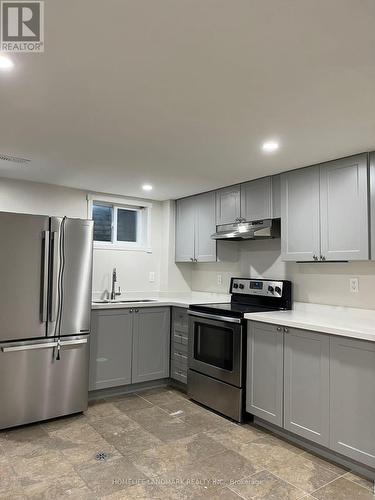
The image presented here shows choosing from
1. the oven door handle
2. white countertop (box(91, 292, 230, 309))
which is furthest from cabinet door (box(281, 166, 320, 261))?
white countertop (box(91, 292, 230, 309))

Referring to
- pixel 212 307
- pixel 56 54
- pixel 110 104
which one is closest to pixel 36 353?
pixel 212 307

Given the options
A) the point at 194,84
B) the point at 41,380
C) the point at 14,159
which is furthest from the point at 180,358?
the point at 194,84

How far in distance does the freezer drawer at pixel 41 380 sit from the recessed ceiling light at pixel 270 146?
225cm

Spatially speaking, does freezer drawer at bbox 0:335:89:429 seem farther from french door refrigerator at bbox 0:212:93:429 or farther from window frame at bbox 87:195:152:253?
window frame at bbox 87:195:152:253

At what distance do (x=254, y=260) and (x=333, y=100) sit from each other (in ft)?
7.60

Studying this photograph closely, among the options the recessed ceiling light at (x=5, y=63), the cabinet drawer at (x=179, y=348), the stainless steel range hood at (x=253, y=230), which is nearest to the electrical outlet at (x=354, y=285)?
the stainless steel range hood at (x=253, y=230)

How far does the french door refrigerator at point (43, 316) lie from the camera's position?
3.06 m

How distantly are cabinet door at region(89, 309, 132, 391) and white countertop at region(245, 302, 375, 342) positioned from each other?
4.59ft

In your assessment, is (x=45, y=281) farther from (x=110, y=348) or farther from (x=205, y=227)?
(x=205, y=227)

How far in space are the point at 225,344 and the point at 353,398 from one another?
1227 mm

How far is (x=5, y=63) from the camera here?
1.76m

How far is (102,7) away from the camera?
1.38m

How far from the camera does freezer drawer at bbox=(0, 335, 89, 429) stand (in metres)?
3.05

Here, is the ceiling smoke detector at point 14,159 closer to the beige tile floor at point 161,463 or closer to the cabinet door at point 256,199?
the cabinet door at point 256,199
